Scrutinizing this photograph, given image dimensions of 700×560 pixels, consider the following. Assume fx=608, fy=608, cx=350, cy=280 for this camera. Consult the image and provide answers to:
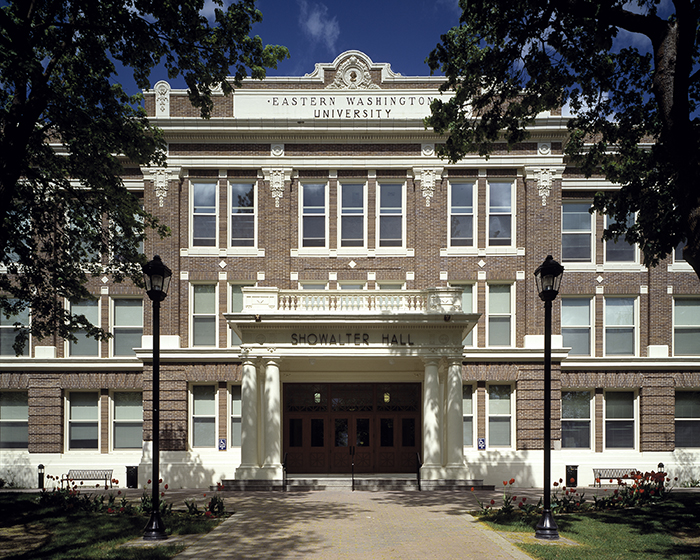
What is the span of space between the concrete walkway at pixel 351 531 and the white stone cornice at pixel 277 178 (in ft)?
37.9

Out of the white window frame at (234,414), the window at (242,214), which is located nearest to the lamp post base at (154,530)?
the white window frame at (234,414)

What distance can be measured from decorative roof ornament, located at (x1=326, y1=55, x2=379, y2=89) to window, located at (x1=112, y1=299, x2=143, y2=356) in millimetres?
11890

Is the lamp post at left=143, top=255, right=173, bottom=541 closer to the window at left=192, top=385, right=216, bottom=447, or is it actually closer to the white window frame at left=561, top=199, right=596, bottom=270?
the window at left=192, top=385, right=216, bottom=447

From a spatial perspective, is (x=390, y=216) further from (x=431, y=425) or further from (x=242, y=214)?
(x=431, y=425)

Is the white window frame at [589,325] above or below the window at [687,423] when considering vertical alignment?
above

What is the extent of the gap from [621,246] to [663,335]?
391 centimetres

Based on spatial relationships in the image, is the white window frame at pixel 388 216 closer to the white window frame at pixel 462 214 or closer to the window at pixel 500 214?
the white window frame at pixel 462 214

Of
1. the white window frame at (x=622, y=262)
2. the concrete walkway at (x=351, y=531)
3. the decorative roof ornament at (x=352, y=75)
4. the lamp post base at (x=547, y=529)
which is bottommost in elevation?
the concrete walkway at (x=351, y=531)

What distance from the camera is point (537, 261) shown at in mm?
23750

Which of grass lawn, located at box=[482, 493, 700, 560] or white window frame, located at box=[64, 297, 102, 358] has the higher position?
white window frame, located at box=[64, 297, 102, 358]

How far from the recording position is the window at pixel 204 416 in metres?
A: 23.6

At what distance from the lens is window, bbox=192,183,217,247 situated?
2433 cm

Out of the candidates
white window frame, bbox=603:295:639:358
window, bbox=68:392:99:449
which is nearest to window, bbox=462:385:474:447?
white window frame, bbox=603:295:639:358

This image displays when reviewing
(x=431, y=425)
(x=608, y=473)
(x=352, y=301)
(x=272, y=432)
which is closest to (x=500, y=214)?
(x=352, y=301)
